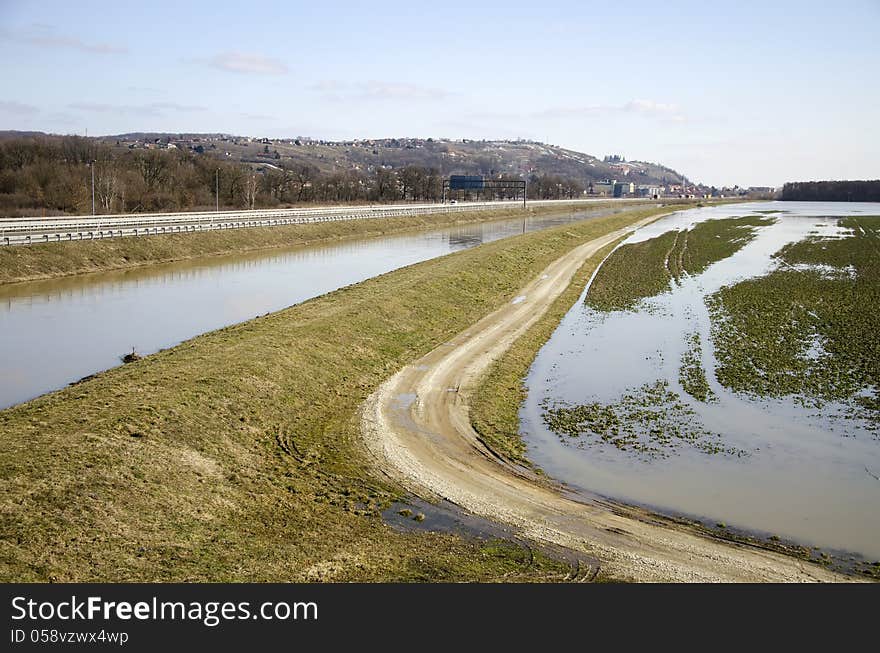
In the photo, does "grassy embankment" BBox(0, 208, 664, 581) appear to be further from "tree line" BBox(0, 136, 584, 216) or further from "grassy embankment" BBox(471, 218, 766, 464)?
"tree line" BBox(0, 136, 584, 216)

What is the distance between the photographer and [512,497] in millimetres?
17328

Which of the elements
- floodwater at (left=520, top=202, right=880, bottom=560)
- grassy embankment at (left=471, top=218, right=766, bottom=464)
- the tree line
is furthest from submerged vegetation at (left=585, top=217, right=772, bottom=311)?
the tree line

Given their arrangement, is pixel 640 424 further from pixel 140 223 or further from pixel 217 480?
pixel 140 223

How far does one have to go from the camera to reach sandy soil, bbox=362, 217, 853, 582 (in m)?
14.1

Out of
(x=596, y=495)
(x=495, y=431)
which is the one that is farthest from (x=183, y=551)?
(x=495, y=431)

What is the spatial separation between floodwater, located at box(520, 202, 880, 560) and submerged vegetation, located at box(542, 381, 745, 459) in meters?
0.30

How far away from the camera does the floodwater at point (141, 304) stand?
27.8 metres

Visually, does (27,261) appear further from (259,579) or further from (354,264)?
(259,579)

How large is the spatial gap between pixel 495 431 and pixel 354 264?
4292cm

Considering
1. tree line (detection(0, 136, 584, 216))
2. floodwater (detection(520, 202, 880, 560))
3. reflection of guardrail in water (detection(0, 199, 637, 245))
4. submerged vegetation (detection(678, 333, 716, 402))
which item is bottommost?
floodwater (detection(520, 202, 880, 560))

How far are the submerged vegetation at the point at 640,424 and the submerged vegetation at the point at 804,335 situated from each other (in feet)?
10.8

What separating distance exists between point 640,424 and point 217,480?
1218cm

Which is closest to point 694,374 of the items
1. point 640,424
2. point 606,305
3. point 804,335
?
point 640,424

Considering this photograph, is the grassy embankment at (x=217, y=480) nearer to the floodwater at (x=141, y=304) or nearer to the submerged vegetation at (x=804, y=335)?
the floodwater at (x=141, y=304)
